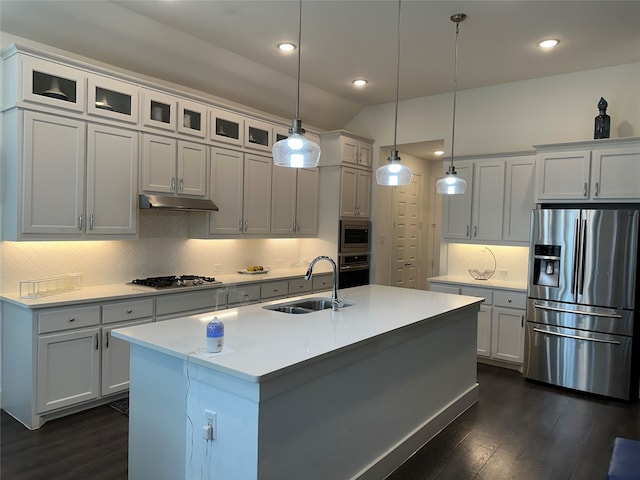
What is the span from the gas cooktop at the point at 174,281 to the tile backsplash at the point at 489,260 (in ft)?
9.74

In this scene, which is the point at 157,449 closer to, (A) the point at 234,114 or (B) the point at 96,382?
(B) the point at 96,382

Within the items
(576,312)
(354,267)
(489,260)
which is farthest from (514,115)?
(354,267)

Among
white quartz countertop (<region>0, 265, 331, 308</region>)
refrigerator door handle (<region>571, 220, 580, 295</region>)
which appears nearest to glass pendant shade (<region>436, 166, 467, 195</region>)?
refrigerator door handle (<region>571, 220, 580, 295</region>)

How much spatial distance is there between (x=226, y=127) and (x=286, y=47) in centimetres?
102

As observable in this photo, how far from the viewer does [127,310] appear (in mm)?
3529

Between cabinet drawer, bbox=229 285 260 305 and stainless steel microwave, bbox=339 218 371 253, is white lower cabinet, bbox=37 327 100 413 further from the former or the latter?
stainless steel microwave, bbox=339 218 371 253

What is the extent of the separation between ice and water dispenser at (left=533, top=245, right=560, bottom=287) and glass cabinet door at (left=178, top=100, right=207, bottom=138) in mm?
3503

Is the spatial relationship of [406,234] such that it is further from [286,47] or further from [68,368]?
[68,368]

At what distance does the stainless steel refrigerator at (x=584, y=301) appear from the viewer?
12.6ft

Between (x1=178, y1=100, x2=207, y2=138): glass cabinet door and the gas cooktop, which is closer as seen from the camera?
the gas cooktop

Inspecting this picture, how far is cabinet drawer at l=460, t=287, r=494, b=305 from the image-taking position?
4.72m

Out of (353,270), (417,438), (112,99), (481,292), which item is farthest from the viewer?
(353,270)

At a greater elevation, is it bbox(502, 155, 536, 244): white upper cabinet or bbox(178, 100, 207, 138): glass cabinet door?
bbox(178, 100, 207, 138): glass cabinet door

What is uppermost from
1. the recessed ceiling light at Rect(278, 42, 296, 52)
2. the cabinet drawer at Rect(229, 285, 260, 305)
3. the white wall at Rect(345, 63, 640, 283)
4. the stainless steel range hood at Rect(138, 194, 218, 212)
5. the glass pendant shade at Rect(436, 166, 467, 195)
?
the recessed ceiling light at Rect(278, 42, 296, 52)
